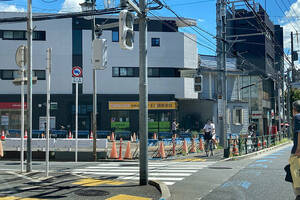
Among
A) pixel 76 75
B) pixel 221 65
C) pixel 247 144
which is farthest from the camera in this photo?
pixel 221 65

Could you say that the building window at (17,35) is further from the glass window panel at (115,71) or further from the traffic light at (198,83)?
the traffic light at (198,83)

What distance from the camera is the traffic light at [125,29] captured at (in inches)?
327

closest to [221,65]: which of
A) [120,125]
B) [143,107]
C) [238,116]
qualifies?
[143,107]

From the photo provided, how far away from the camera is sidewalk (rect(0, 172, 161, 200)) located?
8.07m

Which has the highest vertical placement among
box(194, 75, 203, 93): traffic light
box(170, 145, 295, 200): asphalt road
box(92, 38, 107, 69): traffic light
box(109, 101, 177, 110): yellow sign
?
box(92, 38, 107, 69): traffic light

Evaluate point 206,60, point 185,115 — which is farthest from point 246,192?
point 206,60

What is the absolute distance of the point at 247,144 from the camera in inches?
761

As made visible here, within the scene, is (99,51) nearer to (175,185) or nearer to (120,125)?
(175,185)

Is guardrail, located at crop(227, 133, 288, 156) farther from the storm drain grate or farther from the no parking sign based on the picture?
the storm drain grate

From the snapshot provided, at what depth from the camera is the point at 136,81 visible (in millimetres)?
35344

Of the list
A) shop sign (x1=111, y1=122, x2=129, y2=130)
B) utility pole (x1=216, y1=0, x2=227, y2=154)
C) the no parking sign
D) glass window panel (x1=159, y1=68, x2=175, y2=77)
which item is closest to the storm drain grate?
the no parking sign

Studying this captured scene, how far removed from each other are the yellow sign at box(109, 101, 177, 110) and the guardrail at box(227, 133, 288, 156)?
36.6ft

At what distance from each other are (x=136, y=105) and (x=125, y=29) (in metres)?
26.8

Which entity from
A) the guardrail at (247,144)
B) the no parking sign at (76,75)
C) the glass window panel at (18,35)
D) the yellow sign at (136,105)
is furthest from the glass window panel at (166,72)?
the no parking sign at (76,75)
